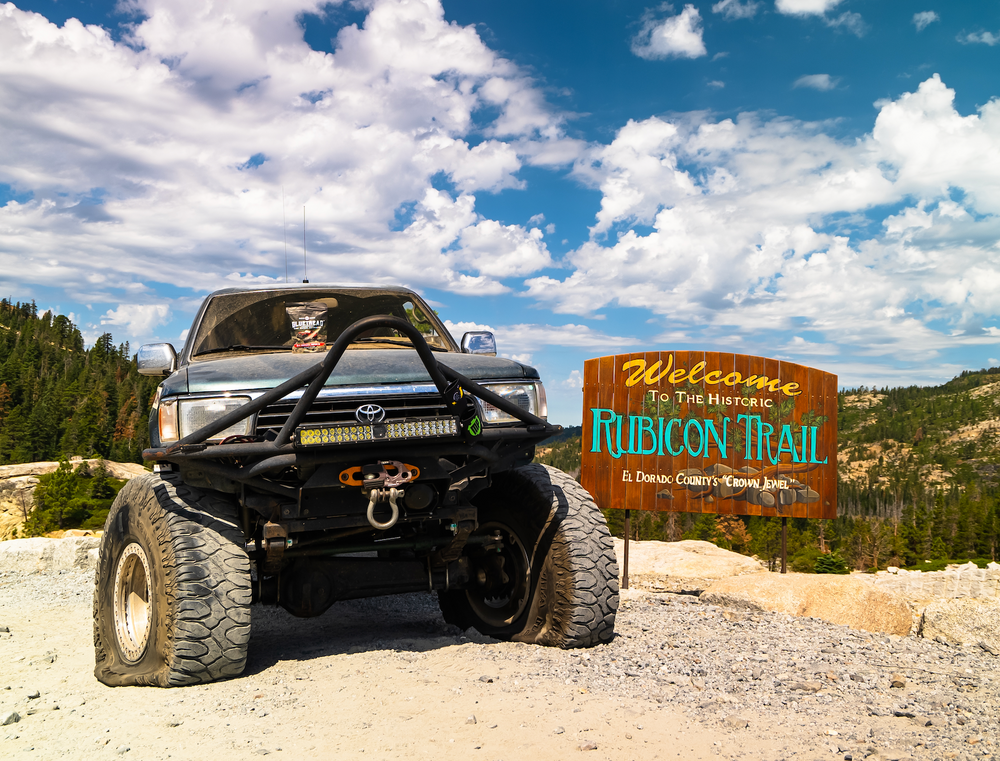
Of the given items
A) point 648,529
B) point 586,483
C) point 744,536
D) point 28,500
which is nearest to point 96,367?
point 28,500

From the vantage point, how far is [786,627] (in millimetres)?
5723

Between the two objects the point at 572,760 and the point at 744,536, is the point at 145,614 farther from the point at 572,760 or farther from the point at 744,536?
the point at 744,536

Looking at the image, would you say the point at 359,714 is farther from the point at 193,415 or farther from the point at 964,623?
the point at 964,623

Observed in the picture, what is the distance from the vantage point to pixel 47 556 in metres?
9.17

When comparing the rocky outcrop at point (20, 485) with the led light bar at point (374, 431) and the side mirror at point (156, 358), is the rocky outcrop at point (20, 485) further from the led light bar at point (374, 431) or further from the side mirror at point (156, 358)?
the led light bar at point (374, 431)

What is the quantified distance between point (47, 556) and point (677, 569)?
8.27 meters

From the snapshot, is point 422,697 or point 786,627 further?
point 786,627

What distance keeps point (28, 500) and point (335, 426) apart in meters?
116

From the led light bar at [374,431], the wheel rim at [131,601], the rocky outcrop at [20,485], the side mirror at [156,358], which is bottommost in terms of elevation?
the rocky outcrop at [20,485]

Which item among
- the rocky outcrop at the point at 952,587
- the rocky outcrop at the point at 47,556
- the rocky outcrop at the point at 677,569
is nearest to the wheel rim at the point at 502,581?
the rocky outcrop at the point at 677,569

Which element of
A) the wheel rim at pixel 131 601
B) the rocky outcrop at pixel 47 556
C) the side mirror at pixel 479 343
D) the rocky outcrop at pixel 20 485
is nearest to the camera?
the wheel rim at pixel 131 601

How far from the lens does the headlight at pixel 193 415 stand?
12.3 ft

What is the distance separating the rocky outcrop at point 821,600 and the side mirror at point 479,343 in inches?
144

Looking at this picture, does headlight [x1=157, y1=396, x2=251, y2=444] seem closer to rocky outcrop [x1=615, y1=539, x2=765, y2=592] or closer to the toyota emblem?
the toyota emblem
